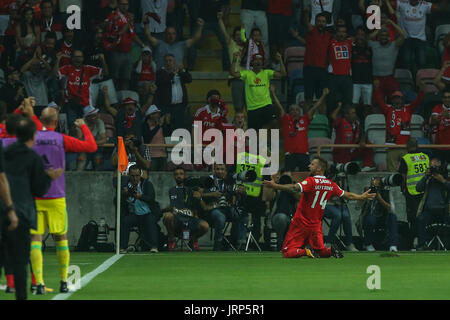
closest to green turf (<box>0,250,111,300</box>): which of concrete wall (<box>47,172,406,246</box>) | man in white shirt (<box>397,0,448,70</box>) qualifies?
concrete wall (<box>47,172,406,246</box>)

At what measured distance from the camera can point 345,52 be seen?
24109 millimetres

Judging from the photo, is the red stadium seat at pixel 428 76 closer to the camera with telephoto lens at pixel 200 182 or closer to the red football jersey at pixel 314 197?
the camera with telephoto lens at pixel 200 182

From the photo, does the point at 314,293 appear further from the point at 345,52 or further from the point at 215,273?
the point at 345,52

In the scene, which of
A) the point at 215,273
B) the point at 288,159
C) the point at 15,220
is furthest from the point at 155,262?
the point at 15,220

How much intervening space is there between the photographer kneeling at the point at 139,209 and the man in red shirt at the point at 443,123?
6440 millimetres

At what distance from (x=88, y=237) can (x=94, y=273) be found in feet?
21.1

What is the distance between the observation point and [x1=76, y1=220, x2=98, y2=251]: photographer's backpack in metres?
21.6

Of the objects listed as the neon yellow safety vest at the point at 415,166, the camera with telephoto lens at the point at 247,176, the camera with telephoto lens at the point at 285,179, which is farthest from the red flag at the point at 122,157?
the neon yellow safety vest at the point at 415,166

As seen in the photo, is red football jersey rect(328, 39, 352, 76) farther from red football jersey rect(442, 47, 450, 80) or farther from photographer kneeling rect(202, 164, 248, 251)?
photographer kneeling rect(202, 164, 248, 251)

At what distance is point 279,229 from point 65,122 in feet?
17.2

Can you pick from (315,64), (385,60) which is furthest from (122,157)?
(385,60)

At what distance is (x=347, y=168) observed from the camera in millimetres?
20109

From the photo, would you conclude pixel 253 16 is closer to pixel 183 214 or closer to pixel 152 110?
pixel 152 110

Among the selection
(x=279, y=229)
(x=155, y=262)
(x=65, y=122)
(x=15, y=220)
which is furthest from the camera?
(x=65, y=122)
